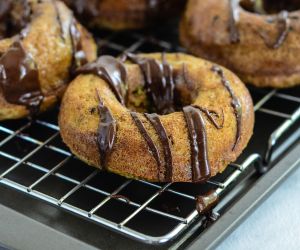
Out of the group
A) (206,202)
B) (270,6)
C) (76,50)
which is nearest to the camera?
(206,202)

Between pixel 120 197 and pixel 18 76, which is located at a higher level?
pixel 18 76

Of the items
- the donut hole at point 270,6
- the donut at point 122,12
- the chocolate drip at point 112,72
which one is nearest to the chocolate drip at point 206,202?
the chocolate drip at point 112,72

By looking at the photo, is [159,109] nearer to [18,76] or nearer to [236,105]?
[236,105]

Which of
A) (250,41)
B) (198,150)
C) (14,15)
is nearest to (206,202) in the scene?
(198,150)

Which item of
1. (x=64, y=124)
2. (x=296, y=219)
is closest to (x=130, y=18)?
(x=64, y=124)

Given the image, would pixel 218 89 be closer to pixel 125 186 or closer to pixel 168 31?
pixel 125 186

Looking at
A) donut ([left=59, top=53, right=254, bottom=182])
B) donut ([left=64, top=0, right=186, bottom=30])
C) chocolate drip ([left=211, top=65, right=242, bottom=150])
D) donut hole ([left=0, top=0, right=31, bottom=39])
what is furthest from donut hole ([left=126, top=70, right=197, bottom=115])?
donut ([left=64, top=0, right=186, bottom=30])
